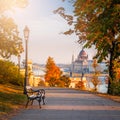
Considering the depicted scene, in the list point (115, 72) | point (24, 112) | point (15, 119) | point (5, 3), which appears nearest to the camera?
point (15, 119)

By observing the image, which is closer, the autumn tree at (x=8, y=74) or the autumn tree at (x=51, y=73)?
the autumn tree at (x=8, y=74)

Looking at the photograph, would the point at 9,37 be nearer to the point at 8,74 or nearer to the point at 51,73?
the point at 8,74

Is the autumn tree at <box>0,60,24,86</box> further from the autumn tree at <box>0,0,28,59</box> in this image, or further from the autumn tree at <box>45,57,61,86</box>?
the autumn tree at <box>45,57,61,86</box>

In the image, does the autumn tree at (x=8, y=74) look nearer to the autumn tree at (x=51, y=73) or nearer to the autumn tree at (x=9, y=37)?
the autumn tree at (x=9, y=37)

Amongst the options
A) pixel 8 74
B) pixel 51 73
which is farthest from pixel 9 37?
pixel 51 73

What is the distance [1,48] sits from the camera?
119ft

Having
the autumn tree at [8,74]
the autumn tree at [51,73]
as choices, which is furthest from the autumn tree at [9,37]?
the autumn tree at [51,73]

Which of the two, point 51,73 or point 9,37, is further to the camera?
point 51,73

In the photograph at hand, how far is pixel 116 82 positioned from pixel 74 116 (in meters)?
23.2

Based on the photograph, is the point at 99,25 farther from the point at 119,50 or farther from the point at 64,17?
the point at 64,17

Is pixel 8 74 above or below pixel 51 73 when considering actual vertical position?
below

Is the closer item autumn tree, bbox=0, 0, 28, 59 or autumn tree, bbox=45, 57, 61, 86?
autumn tree, bbox=0, 0, 28, 59

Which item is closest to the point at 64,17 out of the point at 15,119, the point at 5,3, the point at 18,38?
the point at 18,38

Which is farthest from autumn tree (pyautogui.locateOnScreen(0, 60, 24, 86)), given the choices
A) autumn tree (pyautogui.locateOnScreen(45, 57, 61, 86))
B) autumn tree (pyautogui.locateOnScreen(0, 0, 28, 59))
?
autumn tree (pyautogui.locateOnScreen(45, 57, 61, 86))
